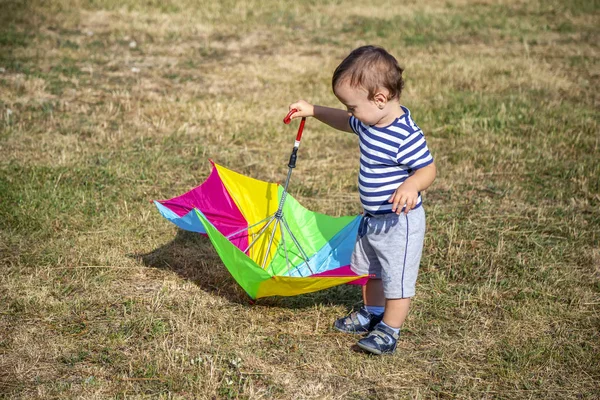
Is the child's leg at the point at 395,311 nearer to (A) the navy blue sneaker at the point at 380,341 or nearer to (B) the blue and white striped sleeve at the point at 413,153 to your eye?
(A) the navy blue sneaker at the point at 380,341

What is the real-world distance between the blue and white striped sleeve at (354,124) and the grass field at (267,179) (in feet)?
3.66

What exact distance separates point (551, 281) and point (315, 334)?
64.7 inches

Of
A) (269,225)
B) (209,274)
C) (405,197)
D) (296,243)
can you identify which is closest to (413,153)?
(405,197)

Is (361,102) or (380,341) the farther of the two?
(380,341)

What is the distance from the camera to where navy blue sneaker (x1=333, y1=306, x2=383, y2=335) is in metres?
3.65

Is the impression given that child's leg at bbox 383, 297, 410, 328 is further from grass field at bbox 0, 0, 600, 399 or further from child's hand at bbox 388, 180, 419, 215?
child's hand at bbox 388, 180, 419, 215

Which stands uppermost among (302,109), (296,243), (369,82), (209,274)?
(369,82)

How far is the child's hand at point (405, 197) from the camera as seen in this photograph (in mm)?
3018

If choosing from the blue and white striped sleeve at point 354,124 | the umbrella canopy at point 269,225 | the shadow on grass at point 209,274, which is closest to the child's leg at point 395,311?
the umbrella canopy at point 269,225

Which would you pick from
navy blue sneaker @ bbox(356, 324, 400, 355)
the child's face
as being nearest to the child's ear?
the child's face

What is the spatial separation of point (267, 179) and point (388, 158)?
263 cm

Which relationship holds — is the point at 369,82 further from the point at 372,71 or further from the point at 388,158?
the point at 388,158

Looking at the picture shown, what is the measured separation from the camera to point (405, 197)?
3.02 metres

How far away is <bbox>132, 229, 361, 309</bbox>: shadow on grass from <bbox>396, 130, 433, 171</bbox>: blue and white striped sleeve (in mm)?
1168
